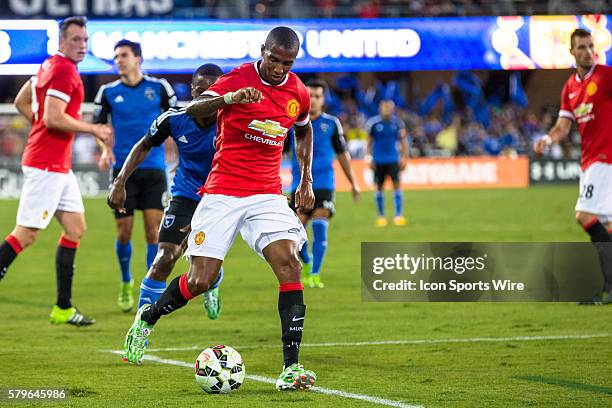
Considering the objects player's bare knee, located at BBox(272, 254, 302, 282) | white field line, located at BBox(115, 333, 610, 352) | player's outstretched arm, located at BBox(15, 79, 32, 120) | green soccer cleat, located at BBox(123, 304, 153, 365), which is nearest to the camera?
player's bare knee, located at BBox(272, 254, 302, 282)

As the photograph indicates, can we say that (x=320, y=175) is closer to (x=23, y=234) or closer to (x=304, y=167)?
(x=23, y=234)

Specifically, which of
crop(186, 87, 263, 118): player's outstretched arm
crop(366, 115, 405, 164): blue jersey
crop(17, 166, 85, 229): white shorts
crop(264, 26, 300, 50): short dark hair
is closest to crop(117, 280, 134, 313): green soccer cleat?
crop(17, 166, 85, 229): white shorts

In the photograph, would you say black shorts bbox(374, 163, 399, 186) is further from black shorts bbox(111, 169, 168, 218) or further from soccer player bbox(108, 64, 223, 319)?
soccer player bbox(108, 64, 223, 319)

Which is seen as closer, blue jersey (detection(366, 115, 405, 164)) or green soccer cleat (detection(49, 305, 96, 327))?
green soccer cleat (detection(49, 305, 96, 327))

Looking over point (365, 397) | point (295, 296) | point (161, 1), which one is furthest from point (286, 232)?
point (161, 1)

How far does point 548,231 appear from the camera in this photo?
19.5 meters

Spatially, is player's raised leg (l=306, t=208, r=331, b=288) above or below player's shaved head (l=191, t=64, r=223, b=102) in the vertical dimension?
below

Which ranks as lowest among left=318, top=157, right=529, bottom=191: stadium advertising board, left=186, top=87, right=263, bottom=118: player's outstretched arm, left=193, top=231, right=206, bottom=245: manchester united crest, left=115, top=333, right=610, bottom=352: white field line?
left=115, top=333, right=610, bottom=352: white field line

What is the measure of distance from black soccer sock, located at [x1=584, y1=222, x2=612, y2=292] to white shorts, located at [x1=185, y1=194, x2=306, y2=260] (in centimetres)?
479

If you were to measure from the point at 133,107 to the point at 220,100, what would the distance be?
4.37 metres

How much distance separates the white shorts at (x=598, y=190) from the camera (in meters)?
10.6

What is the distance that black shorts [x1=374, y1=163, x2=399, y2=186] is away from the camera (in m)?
22.7

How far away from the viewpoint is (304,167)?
7375mm

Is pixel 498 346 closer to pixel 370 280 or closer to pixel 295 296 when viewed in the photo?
pixel 370 280
